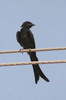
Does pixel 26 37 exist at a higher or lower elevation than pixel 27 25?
lower

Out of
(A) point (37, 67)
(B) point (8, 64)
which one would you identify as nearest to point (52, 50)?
(B) point (8, 64)

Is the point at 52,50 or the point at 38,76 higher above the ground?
the point at 52,50

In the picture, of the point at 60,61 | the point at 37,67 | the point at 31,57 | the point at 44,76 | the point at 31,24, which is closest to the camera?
the point at 60,61

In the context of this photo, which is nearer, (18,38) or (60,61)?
(60,61)

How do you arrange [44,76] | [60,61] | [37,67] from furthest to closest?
[37,67] < [44,76] < [60,61]

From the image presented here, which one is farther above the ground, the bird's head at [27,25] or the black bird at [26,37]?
the bird's head at [27,25]

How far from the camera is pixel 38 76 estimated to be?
7.90m

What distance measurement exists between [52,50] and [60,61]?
270 millimetres

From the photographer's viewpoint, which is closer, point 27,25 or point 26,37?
point 26,37

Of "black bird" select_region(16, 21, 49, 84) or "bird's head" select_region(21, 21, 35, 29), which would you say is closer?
"black bird" select_region(16, 21, 49, 84)

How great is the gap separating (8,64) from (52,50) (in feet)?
2.10

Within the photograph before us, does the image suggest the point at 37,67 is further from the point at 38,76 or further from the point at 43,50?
the point at 43,50

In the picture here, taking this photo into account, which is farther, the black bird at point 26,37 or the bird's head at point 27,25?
the bird's head at point 27,25

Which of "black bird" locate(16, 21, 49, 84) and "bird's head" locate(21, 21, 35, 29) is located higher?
"bird's head" locate(21, 21, 35, 29)
